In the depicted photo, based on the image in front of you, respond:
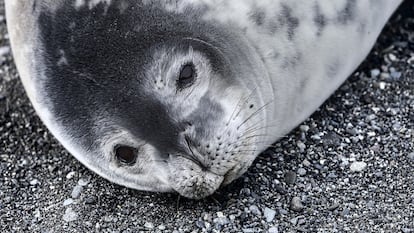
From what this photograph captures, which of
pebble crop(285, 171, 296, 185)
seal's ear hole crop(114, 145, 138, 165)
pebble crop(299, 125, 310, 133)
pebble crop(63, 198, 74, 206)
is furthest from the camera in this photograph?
pebble crop(299, 125, 310, 133)

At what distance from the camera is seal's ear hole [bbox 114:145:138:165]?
327 centimetres

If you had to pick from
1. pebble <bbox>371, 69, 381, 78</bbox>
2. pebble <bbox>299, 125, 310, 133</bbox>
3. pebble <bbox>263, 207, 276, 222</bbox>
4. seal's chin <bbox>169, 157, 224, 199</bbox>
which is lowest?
pebble <bbox>263, 207, 276, 222</bbox>

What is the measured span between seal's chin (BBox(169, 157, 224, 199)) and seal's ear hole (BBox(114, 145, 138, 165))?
187 millimetres

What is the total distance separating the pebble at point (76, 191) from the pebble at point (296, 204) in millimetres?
955

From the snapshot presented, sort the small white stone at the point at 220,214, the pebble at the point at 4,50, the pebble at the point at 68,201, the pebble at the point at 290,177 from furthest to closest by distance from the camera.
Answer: the pebble at the point at 4,50, the pebble at the point at 68,201, the pebble at the point at 290,177, the small white stone at the point at 220,214

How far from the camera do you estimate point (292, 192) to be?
343 cm

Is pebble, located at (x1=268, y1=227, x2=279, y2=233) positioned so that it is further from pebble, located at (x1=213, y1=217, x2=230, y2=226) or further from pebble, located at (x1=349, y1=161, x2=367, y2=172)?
pebble, located at (x1=349, y1=161, x2=367, y2=172)

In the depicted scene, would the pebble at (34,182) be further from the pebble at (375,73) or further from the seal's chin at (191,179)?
the pebble at (375,73)

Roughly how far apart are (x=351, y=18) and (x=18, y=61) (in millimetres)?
1473

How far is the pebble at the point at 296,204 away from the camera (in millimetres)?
3344

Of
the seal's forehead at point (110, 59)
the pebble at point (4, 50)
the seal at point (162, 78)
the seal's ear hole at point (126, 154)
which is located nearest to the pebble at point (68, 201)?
the seal at point (162, 78)

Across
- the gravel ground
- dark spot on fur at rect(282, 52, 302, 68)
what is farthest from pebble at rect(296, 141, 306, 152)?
dark spot on fur at rect(282, 52, 302, 68)

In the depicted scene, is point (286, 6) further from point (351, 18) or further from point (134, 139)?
point (134, 139)

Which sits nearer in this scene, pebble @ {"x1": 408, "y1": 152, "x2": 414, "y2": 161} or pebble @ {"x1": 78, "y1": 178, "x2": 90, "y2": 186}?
pebble @ {"x1": 408, "y1": 152, "x2": 414, "y2": 161}
